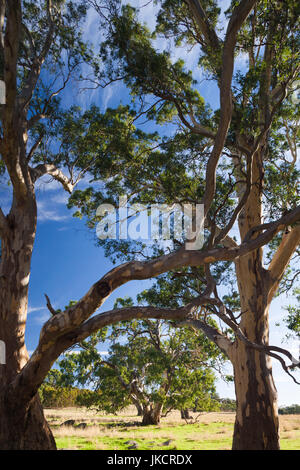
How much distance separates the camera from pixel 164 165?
8.23 metres

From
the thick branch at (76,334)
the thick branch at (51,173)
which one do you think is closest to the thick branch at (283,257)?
the thick branch at (76,334)

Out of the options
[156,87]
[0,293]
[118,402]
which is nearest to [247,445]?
[0,293]

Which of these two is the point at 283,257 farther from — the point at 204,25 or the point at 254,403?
the point at 204,25

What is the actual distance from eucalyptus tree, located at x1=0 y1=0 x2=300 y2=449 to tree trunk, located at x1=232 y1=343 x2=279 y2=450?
0.08ft

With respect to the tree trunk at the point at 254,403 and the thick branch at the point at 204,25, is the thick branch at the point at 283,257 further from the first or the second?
the thick branch at the point at 204,25

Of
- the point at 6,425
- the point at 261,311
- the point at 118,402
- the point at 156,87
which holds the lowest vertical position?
the point at 118,402

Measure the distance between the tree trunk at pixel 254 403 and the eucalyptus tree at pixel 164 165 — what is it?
23mm

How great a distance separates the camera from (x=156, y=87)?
7.20 metres

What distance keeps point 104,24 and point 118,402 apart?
14.5 m

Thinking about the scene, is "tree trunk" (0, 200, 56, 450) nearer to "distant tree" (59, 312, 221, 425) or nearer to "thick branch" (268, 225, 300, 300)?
"thick branch" (268, 225, 300, 300)

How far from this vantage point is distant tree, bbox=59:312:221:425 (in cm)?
1479
